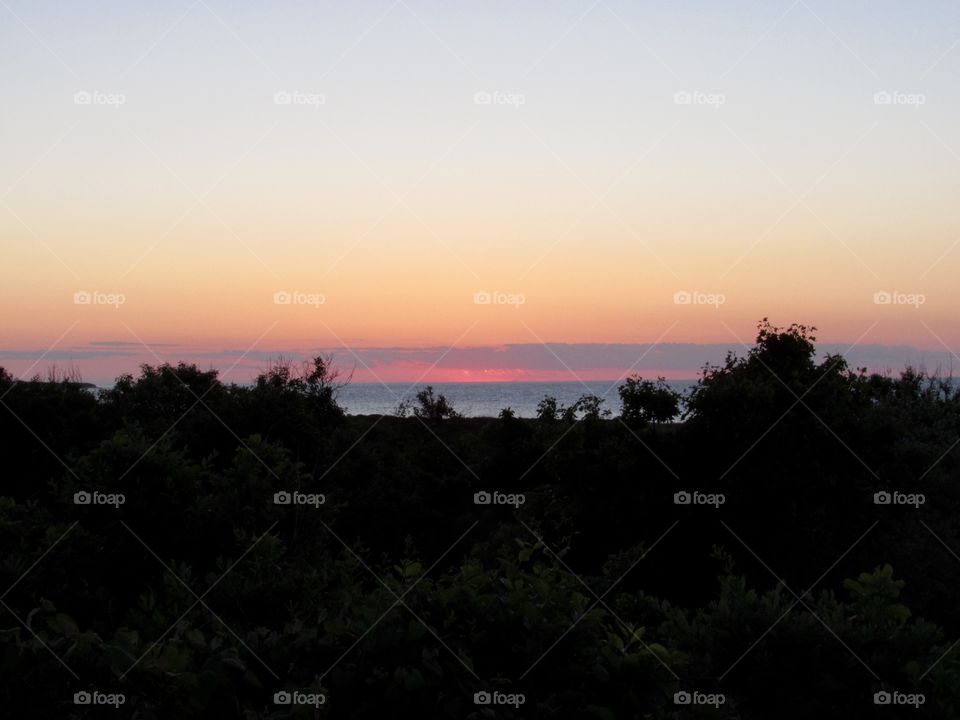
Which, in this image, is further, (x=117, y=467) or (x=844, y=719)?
(x=117, y=467)

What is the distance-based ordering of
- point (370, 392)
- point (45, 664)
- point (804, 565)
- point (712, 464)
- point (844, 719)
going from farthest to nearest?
1. point (370, 392)
2. point (712, 464)
3. point (804, 565)
4. point (844, 719)
5. point (45, 664)

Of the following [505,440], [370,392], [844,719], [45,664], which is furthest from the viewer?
[370,392]

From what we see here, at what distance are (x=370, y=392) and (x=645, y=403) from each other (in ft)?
283

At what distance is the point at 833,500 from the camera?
722 inches

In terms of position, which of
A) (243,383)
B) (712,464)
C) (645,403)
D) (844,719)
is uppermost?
(243,383)

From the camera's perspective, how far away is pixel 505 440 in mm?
27266

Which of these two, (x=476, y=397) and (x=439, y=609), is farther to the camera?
(x=476, y=397)

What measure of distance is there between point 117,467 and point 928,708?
19.8 ft

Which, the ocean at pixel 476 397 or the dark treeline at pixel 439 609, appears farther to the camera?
the ocean at pixel 476 397

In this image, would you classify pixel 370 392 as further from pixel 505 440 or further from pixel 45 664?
pixel 45 664

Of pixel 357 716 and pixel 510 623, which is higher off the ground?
pixel 510 623

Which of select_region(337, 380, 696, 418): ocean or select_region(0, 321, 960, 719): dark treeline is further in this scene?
select_region(337, 380, 696, 418): ocean

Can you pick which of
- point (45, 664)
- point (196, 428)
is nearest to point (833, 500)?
point (196, 428)

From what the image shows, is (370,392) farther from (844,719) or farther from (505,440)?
(844,719)
